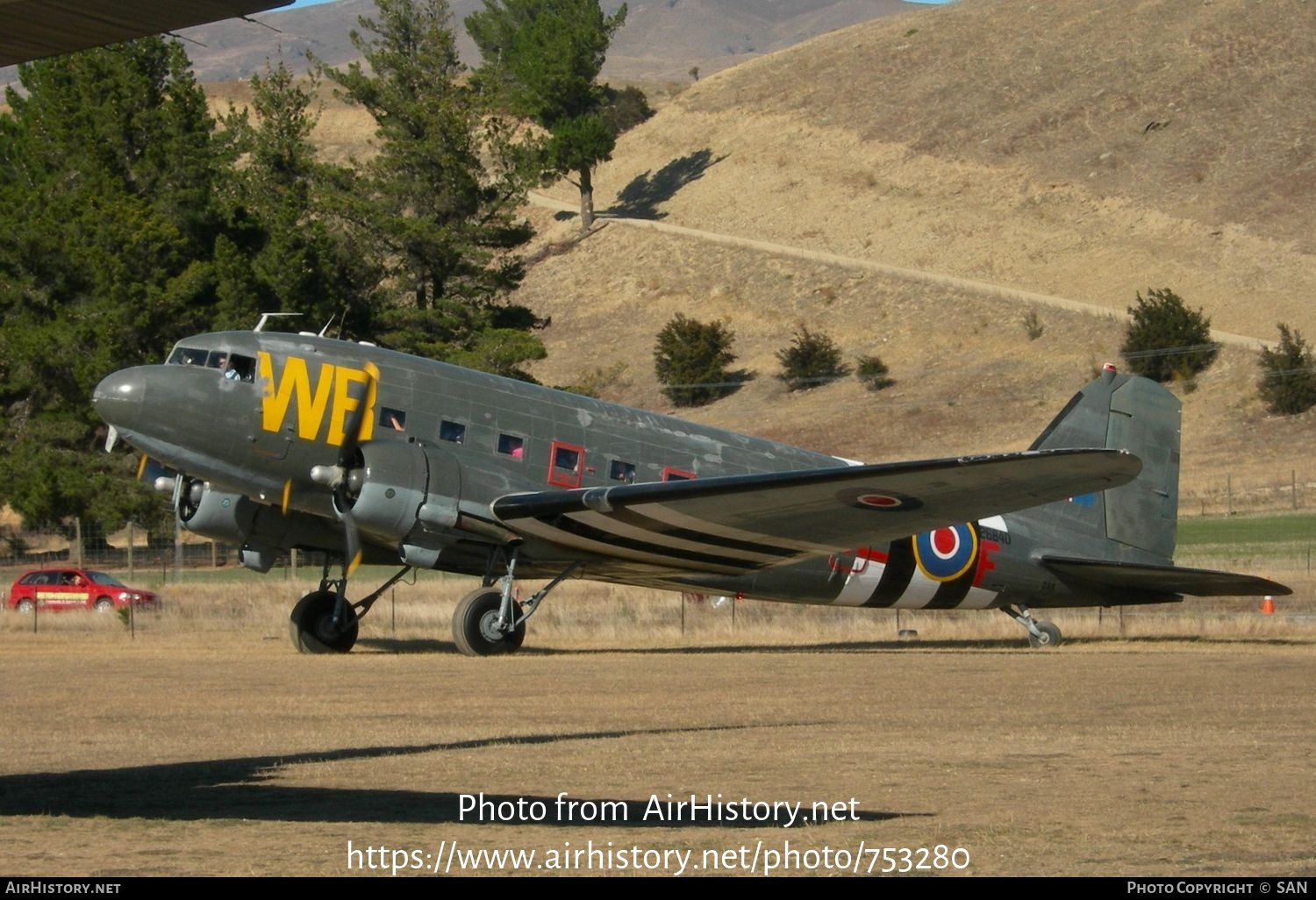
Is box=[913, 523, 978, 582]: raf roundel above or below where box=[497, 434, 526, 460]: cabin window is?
below

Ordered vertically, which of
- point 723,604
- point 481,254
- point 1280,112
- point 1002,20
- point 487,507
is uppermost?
point 1002,20

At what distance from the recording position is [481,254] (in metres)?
58.7

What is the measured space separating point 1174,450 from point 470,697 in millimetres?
15333

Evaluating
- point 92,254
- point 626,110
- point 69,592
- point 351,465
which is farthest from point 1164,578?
point 626,110

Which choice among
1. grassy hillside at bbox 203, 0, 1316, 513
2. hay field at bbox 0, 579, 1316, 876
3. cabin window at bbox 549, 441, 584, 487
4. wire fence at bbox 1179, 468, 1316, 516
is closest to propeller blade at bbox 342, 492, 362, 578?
hay field at bbox 0, 579, 1316, 876

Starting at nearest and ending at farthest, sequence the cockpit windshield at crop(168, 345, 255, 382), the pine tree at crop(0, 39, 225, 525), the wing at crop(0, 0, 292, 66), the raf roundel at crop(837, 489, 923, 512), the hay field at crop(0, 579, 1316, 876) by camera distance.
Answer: the wing at crop(0, 0, 292, 66) < the hay field at crop(0, 579, 1316, 876) < the raf roundel at crop(837, 489, 923, 512) < the cockpit windshield at crop(168, 345, 255, 382) < the pine tree at crop(0, 39, 225, 525)

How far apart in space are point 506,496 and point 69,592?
19.4 meters

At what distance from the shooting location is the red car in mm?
38219

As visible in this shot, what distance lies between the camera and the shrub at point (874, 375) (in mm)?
77250

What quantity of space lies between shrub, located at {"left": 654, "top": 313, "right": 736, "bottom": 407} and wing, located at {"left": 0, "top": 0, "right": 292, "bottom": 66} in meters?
70.6

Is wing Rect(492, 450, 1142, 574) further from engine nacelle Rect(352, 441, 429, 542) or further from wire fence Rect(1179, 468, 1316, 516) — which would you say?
wire fence Rect(1179, 468, 1316, 516)
